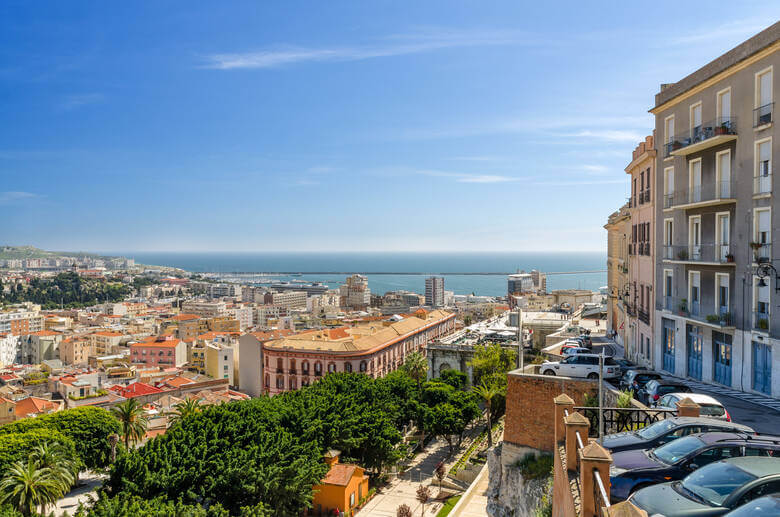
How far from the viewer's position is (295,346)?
60.1m

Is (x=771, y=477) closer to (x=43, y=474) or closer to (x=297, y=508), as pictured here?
(x=297, y=508)

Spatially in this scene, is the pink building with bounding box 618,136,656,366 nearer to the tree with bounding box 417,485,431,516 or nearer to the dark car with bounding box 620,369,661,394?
the dark car with bounding box 620,369,661,394

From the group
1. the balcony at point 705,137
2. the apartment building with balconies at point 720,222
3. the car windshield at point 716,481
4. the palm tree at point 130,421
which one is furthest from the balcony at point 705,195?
the palm tree at point 130,421

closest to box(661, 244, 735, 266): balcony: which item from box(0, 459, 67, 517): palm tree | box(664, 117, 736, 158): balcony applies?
box(664, 117, 736, 158): balcony

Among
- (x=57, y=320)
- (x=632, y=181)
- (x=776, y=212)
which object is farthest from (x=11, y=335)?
(x=776, y=212)

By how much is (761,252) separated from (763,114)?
4461mm

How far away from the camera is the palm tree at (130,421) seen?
39688 millimetres

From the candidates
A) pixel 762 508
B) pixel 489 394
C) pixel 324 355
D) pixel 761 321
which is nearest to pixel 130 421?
pixel 324 355

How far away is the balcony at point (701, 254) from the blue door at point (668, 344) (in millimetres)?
2842

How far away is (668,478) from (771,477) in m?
2.09

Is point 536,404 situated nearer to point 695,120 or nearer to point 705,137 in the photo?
point 705,137

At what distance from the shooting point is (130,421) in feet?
131

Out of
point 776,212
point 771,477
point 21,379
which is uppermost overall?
point 776,212

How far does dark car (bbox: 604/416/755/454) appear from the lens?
31.6ft
